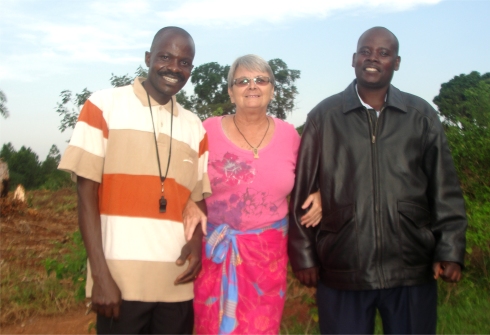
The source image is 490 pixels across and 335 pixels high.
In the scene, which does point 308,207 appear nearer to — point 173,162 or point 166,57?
point 173,162

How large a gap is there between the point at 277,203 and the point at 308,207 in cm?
20

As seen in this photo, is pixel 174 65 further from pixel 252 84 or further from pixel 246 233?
pixel 246 233

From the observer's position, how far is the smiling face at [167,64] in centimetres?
240

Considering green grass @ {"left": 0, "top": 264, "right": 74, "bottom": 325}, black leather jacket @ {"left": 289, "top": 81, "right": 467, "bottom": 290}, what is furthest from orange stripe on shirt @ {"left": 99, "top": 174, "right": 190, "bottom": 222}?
green grass @ {"left": 0, "top": 264, "right": 74, "bottom": 325}

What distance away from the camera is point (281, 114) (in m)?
8.36

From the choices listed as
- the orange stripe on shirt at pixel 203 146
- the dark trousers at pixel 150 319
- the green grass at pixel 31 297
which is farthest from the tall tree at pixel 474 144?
the green grass at pixel 31 297

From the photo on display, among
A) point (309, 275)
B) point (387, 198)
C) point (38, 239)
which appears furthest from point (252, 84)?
point (38, 239)

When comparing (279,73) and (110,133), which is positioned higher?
(279,73)

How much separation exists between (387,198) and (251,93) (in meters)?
0.92

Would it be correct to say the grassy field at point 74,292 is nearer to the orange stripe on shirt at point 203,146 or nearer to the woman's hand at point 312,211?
the woman's hand at point 312,211

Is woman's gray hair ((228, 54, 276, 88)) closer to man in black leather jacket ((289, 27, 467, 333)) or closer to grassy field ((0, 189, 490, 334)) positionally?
man in black leather jacket ((289, 27, 467, 333))

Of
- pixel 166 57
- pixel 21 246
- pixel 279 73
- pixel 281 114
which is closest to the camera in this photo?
pixel 166 57

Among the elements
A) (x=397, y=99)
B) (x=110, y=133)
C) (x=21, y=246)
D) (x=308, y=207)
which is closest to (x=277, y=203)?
(x=308, y=207)

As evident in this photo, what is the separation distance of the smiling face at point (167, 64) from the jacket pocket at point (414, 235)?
117 centimetres
